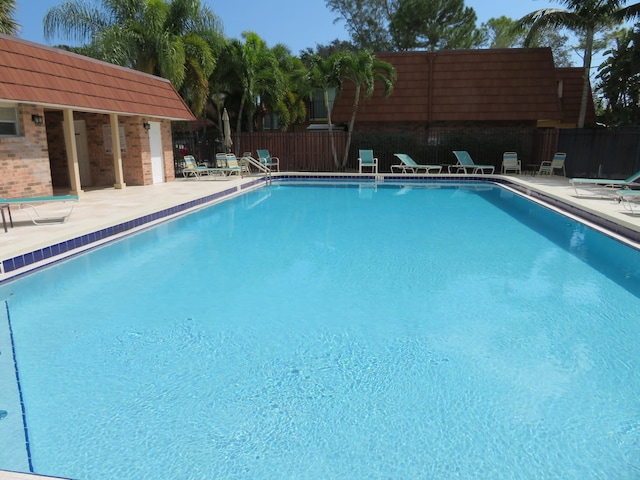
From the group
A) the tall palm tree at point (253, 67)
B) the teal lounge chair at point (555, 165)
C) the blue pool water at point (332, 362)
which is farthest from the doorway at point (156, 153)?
the teal lounge chair at point (555, 165)

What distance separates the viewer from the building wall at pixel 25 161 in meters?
8.77

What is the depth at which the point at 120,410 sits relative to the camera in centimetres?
298

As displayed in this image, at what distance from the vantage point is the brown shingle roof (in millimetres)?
18672

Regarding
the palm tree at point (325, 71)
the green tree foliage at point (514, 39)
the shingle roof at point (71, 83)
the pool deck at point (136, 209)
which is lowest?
the pool deck at point (136, 209)

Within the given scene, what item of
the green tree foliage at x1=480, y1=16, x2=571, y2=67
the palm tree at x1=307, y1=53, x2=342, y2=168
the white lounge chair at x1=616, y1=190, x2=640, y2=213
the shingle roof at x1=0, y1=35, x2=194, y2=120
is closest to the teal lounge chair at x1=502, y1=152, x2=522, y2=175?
the white lounge chair at x1=616, y1=190, x2=640, y2=213

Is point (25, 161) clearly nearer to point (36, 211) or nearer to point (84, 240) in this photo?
point (36, 211)

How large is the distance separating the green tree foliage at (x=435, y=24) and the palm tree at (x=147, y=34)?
1763cm

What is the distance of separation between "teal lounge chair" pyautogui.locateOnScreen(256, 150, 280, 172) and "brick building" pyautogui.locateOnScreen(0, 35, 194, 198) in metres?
4.06

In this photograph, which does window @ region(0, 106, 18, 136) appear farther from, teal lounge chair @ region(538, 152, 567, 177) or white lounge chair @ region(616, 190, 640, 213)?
teal lounge chair @ region(538, 152, 567, 177)

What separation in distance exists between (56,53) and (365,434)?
10683 millimetres

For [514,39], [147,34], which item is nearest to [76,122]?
[147,34]

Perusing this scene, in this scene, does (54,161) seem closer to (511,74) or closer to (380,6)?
(511,74)

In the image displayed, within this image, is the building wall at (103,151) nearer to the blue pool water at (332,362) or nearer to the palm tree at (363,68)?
the palm tree at (363,68)

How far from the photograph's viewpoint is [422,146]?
18.8 m
